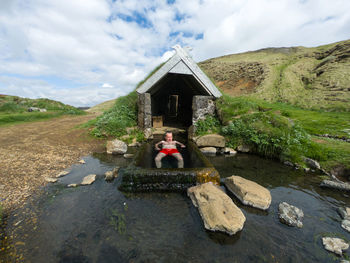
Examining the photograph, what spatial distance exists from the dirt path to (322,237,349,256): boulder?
20.5 feet

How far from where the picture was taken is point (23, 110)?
51.4ft

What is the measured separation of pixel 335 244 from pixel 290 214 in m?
0.74

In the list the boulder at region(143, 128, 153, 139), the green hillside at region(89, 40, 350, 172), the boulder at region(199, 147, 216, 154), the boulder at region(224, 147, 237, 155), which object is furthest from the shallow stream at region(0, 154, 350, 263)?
the boulder at region(143, 128, 153, 139)

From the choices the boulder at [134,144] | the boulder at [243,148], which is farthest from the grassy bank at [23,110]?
the boulder at [243,148]

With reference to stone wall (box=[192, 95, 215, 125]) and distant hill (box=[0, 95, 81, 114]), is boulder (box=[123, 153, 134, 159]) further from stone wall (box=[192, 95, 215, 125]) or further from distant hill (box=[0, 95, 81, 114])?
distant hill (box=[0, 95, 81, 114])

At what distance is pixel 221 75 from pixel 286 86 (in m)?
17.0

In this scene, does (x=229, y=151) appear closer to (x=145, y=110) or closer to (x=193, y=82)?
(x=193, y=82)

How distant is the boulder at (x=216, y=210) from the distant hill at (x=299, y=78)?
19.9 metres

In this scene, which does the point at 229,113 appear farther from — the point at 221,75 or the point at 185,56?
the point at 221,75

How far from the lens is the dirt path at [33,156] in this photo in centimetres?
381

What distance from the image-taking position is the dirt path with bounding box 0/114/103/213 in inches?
150

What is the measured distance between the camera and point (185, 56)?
7754mm

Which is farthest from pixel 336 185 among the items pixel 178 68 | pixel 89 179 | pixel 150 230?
pixel 178 68

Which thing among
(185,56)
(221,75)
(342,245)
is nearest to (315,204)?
(342,245)
